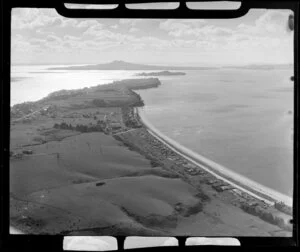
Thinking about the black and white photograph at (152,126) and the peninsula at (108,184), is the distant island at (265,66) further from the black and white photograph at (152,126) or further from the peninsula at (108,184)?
the peninsula at (108,184)

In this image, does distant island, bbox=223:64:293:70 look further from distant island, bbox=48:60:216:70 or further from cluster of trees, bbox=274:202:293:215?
cluster of trees, bbox=274:202:293:215

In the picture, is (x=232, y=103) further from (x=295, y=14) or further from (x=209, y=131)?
(x=295, y=14)

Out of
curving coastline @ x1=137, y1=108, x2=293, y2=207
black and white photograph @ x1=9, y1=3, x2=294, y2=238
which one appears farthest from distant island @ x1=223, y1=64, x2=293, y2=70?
curving coastline @ x1=137, y1=108, x2=293, y2=207

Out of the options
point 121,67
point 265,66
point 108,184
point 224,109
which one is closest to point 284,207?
point 224,109

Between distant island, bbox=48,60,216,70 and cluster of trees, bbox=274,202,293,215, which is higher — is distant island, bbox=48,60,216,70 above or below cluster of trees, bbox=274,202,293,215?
above

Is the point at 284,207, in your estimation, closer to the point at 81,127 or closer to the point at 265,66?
the point at 265,66

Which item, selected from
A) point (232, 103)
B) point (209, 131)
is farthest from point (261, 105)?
point (209, 131)

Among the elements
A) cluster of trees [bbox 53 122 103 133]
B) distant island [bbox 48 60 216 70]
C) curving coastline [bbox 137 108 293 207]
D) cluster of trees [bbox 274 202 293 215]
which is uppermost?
distant island [bbox 48 60 216 70]
